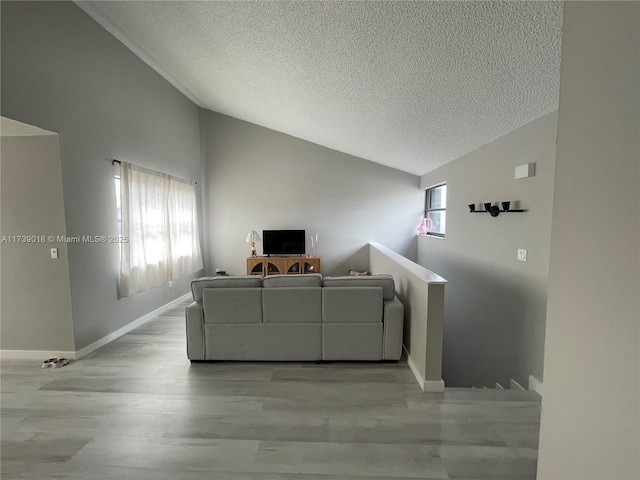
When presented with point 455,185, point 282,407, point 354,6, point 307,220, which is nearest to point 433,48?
point 354,6

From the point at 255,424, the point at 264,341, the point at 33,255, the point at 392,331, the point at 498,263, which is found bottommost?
the point at 255,424

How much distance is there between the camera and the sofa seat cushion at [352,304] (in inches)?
109

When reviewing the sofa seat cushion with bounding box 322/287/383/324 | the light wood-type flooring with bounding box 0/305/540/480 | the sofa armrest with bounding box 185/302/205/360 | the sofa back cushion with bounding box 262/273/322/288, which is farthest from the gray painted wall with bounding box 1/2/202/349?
the sofa seat cushion with bounding box 322/287/383/324

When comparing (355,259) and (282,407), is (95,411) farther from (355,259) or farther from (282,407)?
(355,259)

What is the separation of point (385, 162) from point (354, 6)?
12.9 feet

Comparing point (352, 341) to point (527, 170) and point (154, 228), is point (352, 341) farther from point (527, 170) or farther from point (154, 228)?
point (154, 228)

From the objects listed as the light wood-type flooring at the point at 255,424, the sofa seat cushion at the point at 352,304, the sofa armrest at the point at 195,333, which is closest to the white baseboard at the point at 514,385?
the light wood-type flooring at the point at 255,424

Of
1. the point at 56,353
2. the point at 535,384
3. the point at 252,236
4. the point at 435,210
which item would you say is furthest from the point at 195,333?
the point at 435,210

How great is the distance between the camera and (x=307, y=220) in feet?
19.9

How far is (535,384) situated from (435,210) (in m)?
3.56

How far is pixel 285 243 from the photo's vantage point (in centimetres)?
590

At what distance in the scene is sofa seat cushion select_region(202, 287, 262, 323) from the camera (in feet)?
9.15

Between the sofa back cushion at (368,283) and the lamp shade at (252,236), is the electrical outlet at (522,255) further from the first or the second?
the lamp shade at (252,236)

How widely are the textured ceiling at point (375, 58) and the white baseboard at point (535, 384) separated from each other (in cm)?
218
